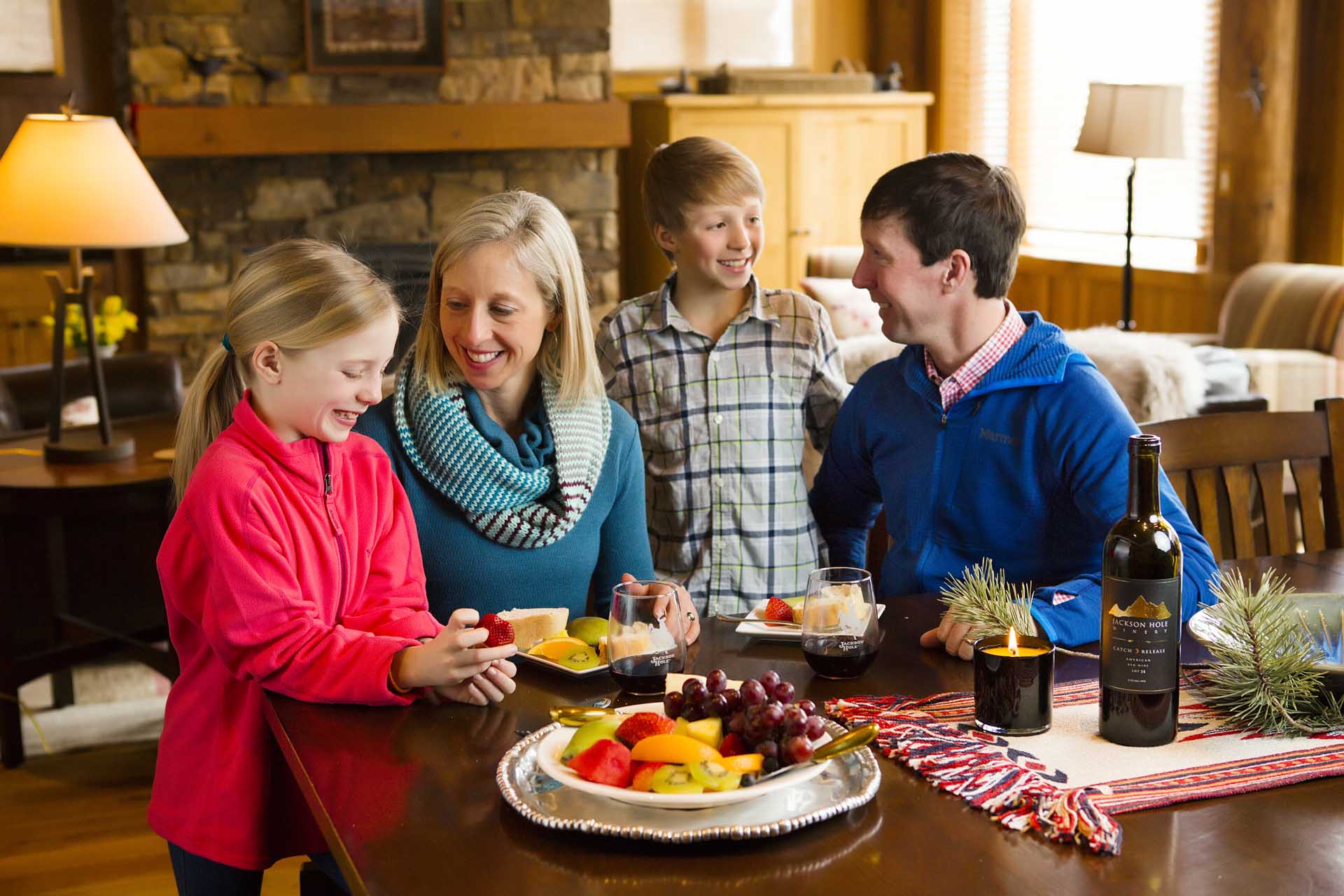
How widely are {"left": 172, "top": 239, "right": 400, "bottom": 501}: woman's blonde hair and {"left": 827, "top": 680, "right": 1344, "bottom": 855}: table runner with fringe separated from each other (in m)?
0.63

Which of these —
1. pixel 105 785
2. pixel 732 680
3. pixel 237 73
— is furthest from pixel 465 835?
pixel 237 73

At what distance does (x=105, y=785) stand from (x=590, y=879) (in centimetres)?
233

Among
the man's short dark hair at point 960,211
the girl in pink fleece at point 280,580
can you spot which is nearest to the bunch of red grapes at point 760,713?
the girl in pink fleece at point 280,580

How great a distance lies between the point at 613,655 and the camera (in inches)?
50.2

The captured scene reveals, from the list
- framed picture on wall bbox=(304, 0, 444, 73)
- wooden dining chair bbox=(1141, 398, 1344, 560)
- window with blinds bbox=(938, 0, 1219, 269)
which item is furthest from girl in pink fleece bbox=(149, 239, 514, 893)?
window with blinds bbox=(938, 0, 1219, 269)

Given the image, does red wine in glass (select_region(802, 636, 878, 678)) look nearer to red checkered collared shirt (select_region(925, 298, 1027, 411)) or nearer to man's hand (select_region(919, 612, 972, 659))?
man's hand (select_region(919, 612, 972, 659))

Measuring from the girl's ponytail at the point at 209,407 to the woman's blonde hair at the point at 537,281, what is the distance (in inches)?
10.8

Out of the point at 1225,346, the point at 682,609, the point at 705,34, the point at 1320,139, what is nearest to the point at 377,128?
the point at 705,34

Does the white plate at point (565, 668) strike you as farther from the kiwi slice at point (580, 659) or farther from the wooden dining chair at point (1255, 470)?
the wooden dining chair at point (1255, 470)

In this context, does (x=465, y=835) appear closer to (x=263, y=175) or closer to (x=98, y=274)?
(x=263, y=175)

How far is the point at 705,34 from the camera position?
7.43 meters

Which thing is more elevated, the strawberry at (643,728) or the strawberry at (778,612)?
the strawberry at (643,728)

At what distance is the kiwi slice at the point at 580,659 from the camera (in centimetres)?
138

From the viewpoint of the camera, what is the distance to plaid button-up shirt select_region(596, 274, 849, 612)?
2154mm
